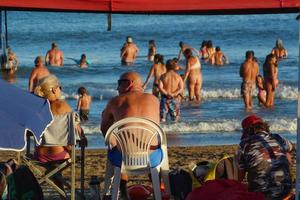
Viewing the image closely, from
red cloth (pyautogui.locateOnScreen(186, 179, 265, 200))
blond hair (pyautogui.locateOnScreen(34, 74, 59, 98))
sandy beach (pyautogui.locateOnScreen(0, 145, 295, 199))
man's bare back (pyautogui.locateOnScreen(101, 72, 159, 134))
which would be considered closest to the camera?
red cloth (pyautogui.locateOnScreen(186, 179, 265, 200))

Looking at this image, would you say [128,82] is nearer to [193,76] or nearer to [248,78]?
[248,78]

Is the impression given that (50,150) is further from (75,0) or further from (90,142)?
(90,142)

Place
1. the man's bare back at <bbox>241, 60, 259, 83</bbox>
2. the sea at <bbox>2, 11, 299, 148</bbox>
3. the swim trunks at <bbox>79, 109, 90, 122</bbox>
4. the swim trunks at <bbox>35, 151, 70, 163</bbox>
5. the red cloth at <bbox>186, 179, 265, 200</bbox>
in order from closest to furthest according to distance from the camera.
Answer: the red cloth at <bbox>186, 179, 265, 200</bbox> < the swim trunks at <bbox>35, 151, 70, 163</bbox> < the sea at <bbox>2, 11, 299, 148</bbox> < the swim trunks at <bbox>79, 109, 90, 122</bbox> < the man's bare back at <bbox>241, 60, 259, 83</bbox>

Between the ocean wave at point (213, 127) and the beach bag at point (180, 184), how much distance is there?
292 inches

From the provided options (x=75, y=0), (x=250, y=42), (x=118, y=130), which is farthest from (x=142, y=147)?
(x=250, y=42)

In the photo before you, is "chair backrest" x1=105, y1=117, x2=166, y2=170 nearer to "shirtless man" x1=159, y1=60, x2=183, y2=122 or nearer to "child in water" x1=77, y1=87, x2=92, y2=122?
"shirtless man" x1=159, y1=60, x2=183, y2=122

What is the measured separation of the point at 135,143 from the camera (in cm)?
642

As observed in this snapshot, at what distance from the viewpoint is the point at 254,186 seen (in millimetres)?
6031

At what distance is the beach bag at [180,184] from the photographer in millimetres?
6559

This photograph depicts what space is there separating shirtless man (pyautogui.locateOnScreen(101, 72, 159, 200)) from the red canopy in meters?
1.14

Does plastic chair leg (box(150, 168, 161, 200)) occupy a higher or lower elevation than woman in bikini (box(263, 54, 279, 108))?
lower

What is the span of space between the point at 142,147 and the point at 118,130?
0.72 feet

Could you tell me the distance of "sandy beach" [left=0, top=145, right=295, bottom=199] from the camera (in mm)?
9484

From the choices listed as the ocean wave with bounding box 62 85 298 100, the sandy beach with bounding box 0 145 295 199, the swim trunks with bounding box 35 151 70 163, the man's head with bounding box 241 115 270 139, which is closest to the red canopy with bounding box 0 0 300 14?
the man's head with bounding box 241 115 270 139
